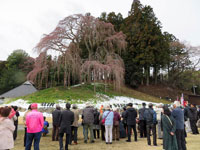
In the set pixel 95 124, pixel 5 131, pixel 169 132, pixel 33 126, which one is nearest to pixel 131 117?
pixel 95 124

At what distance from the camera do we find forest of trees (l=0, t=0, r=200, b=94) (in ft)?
59.5

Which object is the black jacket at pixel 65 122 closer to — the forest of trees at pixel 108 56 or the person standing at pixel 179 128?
the person standing at pixel 179 128

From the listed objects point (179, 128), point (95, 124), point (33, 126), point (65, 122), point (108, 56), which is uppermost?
point (108, 56)

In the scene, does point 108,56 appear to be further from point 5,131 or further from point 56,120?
point 5,131

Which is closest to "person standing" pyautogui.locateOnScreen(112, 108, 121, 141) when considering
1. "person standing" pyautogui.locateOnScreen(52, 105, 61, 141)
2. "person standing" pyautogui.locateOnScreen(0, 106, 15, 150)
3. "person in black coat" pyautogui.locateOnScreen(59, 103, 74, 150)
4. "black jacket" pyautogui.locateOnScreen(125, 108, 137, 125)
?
"black jacket" pyautogui.locateOnScreen(125, 108, 137, 125)

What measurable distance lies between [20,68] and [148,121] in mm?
40837

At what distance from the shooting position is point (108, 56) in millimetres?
19609

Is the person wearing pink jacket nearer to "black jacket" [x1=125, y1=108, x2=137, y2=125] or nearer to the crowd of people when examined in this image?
the crowd of people

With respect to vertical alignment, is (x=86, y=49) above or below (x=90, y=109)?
above

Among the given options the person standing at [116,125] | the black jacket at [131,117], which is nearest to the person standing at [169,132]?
the black jacket at [131,117]

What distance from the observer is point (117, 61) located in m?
19.6

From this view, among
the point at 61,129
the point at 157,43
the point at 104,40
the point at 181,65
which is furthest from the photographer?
the point at 181,65

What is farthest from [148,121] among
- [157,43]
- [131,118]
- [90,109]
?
[157,43]

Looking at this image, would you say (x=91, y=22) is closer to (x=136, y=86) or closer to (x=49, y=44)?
(x=49, y=44)
